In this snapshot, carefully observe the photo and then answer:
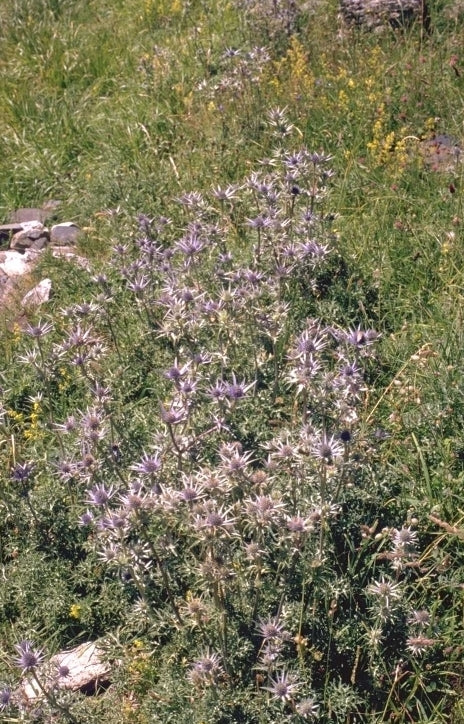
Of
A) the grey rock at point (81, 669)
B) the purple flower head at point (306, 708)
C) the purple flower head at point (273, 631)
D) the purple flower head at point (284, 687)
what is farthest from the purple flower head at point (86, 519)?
the purple flower head at point (306, 708)

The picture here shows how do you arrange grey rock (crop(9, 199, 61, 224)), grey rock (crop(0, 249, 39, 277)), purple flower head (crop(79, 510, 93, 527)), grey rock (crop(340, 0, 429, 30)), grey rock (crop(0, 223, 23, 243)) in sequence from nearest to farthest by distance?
purple flower head (crop(79, 510, 93, 527))
grey rock (crop(0, 249, 39, 277))
grey rock (crop(0, 223, 23, 243))
grey rock (crop(9, 199, 61, 224))
grey rock (crop(340, 0, 429, 30))

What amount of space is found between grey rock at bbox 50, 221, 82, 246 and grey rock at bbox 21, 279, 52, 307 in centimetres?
61

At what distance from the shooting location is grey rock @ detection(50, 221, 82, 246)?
6141mm

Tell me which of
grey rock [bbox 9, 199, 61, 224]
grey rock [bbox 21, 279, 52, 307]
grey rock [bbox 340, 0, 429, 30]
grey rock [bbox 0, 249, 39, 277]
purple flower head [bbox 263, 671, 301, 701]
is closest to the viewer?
purple flower head [bbox 263, 671, 301, 701]

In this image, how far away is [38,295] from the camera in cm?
552

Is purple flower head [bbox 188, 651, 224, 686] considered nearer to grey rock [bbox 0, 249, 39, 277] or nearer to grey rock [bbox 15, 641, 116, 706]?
grey rock [bbox 15, 641, 116, 706]

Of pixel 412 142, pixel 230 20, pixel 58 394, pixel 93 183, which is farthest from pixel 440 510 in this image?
pixel 230 20

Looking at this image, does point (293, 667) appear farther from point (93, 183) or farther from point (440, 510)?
point (93, 183)

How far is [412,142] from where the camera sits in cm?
573

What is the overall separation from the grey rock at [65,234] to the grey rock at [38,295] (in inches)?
23.9

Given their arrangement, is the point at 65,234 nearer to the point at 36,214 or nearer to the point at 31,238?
the point at 31,238

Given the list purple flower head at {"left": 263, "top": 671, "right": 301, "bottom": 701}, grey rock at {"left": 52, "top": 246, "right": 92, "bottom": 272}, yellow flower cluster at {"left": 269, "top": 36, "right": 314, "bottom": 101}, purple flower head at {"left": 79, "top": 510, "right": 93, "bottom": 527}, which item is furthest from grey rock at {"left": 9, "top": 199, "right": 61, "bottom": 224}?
purple flower head at {"left": 263, "top": 671, "right": 301, "bottom": 701}

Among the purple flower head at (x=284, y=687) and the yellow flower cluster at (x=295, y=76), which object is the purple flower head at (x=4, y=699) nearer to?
the purple flower head at (x=284, y=687)

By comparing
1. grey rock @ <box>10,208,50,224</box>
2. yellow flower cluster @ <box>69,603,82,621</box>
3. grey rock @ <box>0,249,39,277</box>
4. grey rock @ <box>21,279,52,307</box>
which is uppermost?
grey rock @ <box>21,279,52,307</box>
